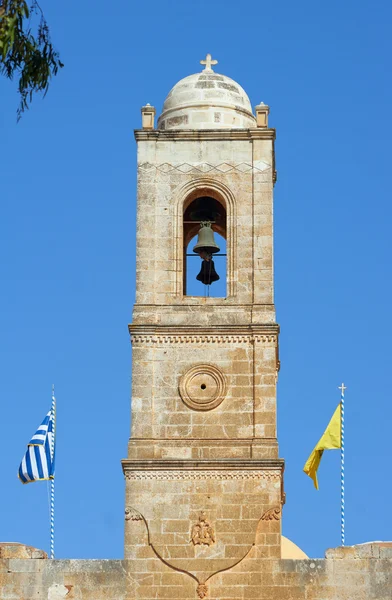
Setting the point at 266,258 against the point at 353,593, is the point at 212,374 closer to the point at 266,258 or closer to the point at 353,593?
the point at 266,258

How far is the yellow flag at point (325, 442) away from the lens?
4062 centimetres

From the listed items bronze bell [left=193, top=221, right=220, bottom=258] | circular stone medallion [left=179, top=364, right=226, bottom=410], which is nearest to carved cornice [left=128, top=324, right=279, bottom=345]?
circular stone medallion [left=179, top=364, right=226, bottom=410]

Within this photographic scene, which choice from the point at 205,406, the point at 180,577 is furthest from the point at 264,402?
the point at 180,577

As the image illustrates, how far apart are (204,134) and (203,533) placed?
27.4 feet

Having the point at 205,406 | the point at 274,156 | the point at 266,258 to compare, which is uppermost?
the point at 274,156

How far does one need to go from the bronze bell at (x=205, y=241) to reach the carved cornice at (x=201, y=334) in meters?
2.21

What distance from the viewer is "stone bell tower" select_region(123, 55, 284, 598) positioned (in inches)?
1505

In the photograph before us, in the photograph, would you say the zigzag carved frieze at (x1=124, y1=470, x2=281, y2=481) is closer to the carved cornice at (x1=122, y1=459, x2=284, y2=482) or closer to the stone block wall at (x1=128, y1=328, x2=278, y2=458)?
the carved cornice at (x1=122, y1=459, x2=284, y2=482)

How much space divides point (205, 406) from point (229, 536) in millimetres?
2671

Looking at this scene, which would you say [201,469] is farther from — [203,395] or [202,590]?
[202,590]

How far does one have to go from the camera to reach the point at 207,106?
4128 centimetres

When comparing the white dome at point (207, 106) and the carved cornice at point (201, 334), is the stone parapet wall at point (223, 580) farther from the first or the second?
the white dome at point (207, 106)

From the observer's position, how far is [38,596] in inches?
1500

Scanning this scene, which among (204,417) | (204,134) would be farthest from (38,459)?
(204,134)
